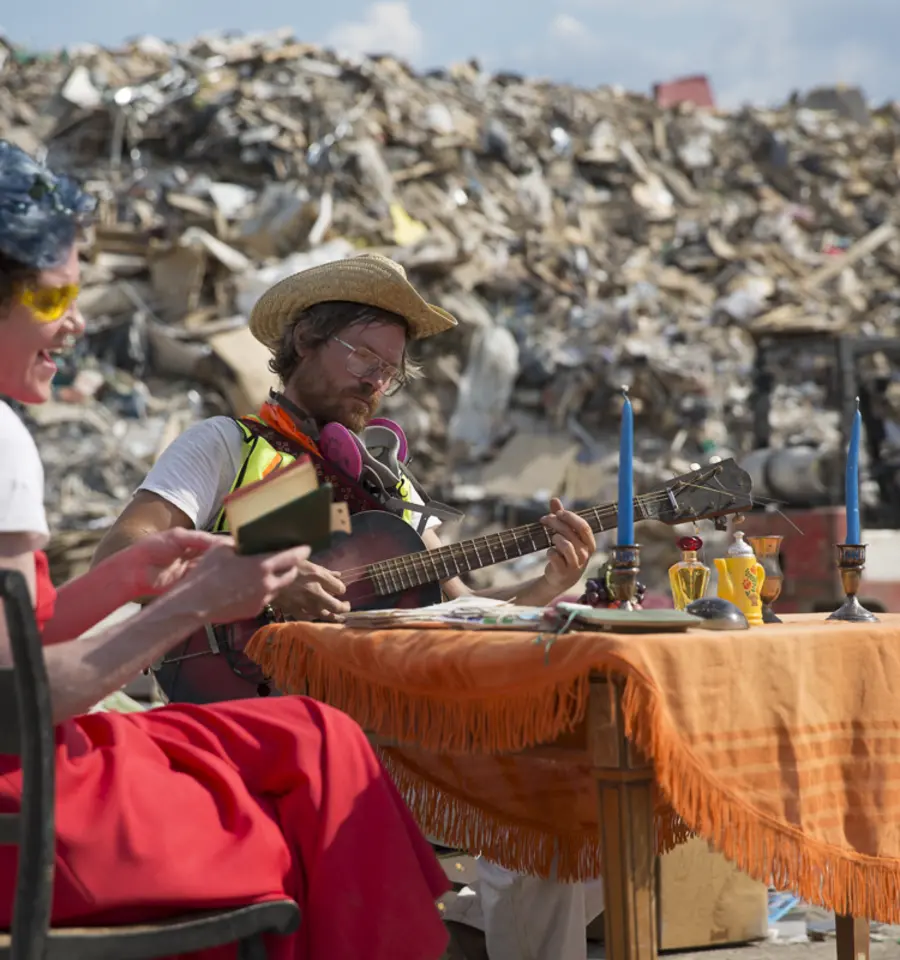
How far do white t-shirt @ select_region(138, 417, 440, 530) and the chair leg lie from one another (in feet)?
5.56

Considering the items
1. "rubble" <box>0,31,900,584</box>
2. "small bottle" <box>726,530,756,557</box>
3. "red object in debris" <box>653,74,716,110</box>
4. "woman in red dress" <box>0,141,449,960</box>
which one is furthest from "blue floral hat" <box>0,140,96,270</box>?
"red object in debris" <box>653,74,716,110</box>

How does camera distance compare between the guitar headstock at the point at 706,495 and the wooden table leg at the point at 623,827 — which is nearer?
the wooden table leg at the point at 623,827

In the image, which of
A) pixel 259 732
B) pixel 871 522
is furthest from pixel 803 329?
pixel 259 732

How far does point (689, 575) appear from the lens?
2.85 metres

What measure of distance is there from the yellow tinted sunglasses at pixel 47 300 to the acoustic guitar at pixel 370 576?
1503mm

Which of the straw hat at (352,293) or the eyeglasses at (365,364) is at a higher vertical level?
the straw hat at (352,293)

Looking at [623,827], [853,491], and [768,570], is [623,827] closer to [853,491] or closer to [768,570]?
[768,570]

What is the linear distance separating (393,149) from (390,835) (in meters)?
13.9

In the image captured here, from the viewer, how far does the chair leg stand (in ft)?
6.29

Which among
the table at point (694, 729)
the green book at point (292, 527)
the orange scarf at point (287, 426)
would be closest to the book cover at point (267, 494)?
the green book at point (292, 527)

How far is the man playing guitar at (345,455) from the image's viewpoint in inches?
122

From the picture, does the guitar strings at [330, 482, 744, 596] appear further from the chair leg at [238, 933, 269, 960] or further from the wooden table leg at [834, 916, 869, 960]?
the chair leg at [238, 933, 269, 960]

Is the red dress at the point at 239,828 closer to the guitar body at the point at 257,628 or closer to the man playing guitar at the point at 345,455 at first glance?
the man playing guitar at the point at 345,455

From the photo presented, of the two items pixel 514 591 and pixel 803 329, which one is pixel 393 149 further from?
pixel 514 591
